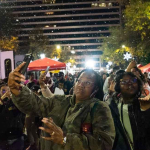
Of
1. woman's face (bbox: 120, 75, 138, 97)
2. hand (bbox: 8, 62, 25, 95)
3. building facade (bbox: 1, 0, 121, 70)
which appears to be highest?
building facade (bbox: 1, 0, 121, 70)

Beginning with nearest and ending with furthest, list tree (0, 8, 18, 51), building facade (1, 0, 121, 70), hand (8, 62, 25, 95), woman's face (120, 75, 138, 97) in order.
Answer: hand (8, 62, 25, 95) → woman's face (120, 75, 138, 97) → tree (0, 8, 18, 51) → building facade (1, 0, 121, 70)

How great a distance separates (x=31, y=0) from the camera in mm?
105000

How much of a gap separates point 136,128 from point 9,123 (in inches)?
97.9

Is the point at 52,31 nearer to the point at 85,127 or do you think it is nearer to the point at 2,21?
the point at 2,21

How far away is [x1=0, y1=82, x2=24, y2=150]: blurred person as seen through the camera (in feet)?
15.0

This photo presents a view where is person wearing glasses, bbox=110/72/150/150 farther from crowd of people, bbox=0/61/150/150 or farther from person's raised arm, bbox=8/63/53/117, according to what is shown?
person's raised arm, bbox=8/63/53/117

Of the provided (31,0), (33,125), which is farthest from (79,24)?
(33,125)

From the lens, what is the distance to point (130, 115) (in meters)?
3.15

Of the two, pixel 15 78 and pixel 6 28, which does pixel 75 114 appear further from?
pixel 6 28

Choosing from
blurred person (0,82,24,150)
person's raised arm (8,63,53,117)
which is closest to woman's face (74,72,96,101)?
person's raised arm (8,63,53,117)

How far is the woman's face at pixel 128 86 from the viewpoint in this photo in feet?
11.2

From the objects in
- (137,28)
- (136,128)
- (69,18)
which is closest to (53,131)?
(136,128)

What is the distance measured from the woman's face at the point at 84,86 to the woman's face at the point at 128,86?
106cm

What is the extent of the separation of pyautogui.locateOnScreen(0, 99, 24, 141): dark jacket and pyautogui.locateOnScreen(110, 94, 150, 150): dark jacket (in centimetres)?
216
